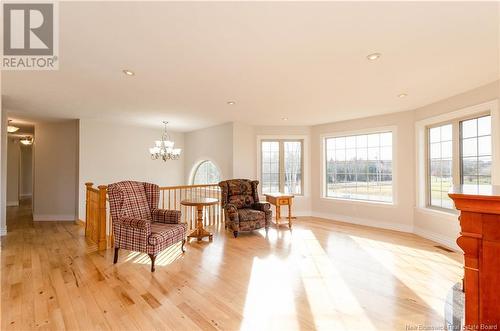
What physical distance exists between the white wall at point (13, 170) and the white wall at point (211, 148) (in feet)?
21.1

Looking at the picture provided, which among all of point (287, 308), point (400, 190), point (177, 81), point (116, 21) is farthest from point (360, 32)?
point (400, 190)

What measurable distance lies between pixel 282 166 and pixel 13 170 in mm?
9649

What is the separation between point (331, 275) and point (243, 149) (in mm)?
3616

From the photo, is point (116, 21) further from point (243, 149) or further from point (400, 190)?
point (400, 190)

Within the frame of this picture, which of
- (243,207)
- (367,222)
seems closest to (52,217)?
(243,207)

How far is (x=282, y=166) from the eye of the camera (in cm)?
625

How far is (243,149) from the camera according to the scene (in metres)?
5.78

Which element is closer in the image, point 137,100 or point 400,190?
point 137,100

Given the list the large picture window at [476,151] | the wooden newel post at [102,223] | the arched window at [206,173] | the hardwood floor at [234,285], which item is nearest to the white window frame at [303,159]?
the arched window at [206,173]

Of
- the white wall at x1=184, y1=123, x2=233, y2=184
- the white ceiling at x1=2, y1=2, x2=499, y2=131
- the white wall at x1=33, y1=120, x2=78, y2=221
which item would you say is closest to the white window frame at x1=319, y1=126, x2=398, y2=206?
the white ceiling at x1=2, y1=2, x2=499, y2=131

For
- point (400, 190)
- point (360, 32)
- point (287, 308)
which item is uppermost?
point (360, 32)

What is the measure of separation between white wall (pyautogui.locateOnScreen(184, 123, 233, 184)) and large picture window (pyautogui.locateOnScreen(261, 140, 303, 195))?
0.98m

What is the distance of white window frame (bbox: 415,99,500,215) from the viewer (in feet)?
10.4

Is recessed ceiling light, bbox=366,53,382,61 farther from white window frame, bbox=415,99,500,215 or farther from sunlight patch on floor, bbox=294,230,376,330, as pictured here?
sunlight patch on floor, bbox=294,230,376,330
